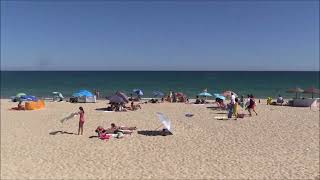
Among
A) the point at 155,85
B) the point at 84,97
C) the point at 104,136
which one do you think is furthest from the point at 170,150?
the point at 155,85

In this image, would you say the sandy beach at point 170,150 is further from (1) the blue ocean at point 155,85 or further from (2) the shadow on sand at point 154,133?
(1) the blue ocean at point 155,85

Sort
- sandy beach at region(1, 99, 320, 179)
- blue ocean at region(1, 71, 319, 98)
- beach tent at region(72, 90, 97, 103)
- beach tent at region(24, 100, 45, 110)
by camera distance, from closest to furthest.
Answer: sandy beach at region(1, 99, 320, 179)
beach tent at region(24, 100, 45, 110)
beach tent at region(72, 90, 97, 103)
blue ocean at region(1, 71, 319, 98)

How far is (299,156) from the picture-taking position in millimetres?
12680

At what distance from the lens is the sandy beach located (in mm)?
11000

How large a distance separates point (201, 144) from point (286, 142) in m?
3.09

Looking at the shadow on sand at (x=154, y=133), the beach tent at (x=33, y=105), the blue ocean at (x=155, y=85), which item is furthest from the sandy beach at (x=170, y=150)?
the blue ocean at (x=155, y=85)

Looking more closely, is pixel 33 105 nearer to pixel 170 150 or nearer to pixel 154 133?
pixel 154 133

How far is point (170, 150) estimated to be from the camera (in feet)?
44.1

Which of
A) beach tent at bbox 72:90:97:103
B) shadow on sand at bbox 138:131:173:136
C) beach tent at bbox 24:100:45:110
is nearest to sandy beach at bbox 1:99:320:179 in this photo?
shadow on sand at bbox 138:131:173:136

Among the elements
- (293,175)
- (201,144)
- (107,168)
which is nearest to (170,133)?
(201,144)

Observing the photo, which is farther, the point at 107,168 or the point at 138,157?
the point at 138,157

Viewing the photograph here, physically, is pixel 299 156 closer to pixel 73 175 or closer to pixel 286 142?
pixel 286 142

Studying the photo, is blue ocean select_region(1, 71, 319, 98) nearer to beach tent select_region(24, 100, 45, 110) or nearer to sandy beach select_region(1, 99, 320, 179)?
beach tent select_region(24, 100, 45, 110)

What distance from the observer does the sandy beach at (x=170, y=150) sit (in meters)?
11.0
